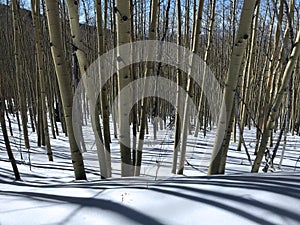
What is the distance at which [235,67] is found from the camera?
61.0 inches

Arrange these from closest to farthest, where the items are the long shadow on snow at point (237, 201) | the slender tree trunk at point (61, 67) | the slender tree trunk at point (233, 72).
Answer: the long shadow on snow at point (237, 201), the slender tree trunk at point (233, 72), the slender tree trunk at point (61, 67)

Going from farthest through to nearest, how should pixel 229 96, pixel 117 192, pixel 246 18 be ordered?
pixel 229 96 < pixel 246 18 < pixel 117 192

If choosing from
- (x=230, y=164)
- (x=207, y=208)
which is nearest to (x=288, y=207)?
(x=207, y=208)

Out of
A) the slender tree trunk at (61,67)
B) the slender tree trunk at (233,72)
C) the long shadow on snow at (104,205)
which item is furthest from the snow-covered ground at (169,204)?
the slender tree trunk at (61,67)

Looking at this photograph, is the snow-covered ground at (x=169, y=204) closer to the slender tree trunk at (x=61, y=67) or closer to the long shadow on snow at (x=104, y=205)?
the long shadow on snow at (x=104, y=205)

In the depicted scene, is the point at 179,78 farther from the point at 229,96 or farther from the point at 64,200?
the point at 64,200

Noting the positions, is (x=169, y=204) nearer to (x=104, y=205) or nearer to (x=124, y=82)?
(x=104, y=205)

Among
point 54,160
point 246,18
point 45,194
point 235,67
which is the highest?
point 246,18

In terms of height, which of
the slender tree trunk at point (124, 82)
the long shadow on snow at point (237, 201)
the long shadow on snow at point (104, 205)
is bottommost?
the long shadow on snow at point (104, 205)

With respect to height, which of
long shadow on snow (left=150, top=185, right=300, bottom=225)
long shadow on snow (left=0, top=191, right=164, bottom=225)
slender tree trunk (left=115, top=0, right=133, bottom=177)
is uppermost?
slender tree trunk (left=115, top=0, right=133, bottom=177)

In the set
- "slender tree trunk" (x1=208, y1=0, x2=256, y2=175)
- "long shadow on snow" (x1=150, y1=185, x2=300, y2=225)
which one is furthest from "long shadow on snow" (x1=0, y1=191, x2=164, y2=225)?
"slender tree trunk" (x1=208, y1=0, x2=256, y2=175)

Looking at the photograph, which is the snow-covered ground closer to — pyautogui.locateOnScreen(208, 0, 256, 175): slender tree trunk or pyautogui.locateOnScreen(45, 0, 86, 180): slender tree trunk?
pyautogui.locateOnScreen(208, 0, 256, 175): slender tree trunk

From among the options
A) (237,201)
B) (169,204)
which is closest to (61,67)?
(169,204)

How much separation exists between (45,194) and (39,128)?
3.77m
